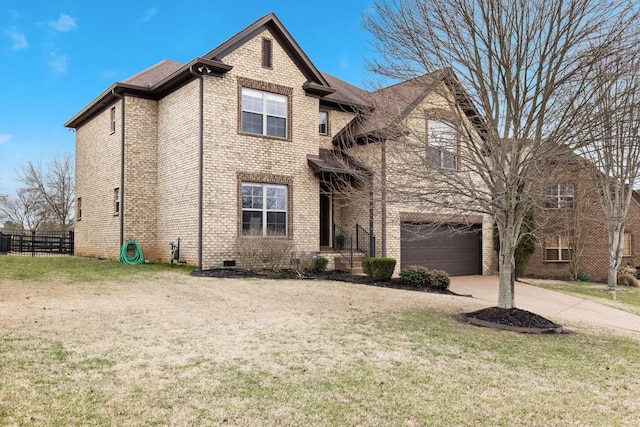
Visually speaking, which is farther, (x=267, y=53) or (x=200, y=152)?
(x=267, y=53)

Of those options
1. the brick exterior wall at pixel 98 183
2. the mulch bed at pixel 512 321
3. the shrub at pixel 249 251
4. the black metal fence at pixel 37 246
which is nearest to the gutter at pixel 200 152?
the shrub at pixel 249 251

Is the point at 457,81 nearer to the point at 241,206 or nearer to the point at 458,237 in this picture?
the point at 241,206

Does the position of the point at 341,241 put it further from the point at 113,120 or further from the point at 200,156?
the point at 113,120

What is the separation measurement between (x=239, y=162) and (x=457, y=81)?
7.91m

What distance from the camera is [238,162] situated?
15.3m

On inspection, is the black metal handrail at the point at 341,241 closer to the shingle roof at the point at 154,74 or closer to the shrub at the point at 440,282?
the shrub at the point at 440,282

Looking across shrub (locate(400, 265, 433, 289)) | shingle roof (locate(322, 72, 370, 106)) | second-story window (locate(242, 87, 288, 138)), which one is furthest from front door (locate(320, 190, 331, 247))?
shrub (locate(400, 265, 433, 289))

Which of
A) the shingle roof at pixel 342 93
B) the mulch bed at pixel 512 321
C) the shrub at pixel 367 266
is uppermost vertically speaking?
the shingle roof at pixel 342 93

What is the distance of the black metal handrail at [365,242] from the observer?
16812 mm

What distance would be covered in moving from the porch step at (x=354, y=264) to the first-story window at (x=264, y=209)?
7.01 ft

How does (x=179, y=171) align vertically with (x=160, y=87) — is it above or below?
below

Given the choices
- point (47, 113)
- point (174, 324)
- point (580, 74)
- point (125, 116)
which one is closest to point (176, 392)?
point (174, 324)

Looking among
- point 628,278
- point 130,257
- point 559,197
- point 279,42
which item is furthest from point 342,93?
point 628,278

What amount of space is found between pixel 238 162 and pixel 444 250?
8513 mm
